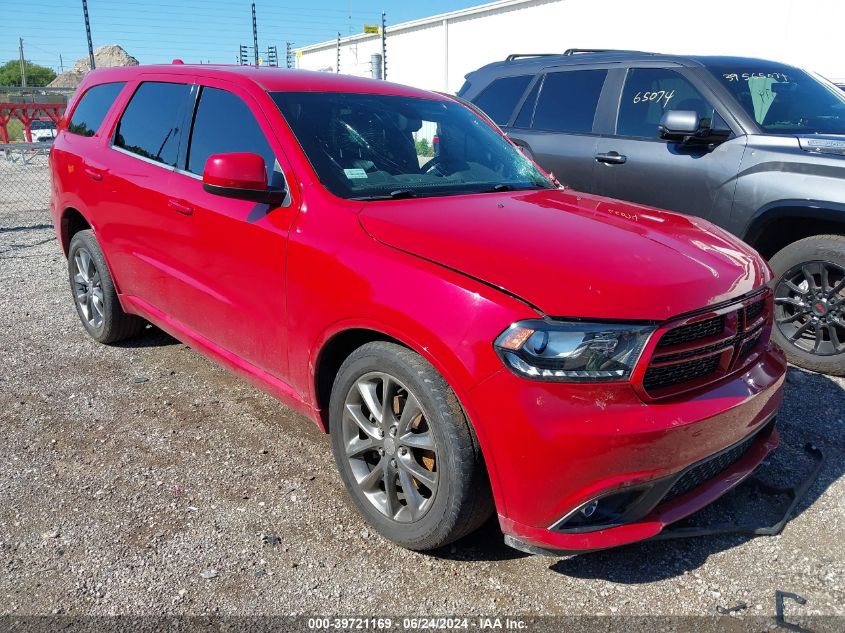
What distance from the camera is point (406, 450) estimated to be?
265 cm

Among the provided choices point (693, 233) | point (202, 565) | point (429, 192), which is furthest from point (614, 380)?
point (202, 565)

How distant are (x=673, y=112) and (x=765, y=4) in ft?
44.7

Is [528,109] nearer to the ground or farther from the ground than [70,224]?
farther from the ground

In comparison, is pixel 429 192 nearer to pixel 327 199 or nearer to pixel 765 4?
pixel 327 199

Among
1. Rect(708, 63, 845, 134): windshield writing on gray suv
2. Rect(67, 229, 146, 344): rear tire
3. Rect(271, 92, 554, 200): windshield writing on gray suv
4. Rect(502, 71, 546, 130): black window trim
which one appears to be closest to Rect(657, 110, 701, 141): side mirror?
Rect(708, 63, 845, 134): windshield writing on gray suv

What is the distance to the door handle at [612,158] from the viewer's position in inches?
209

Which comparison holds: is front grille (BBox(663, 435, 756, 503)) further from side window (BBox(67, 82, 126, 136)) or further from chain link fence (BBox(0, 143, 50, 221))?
chain link fence (BBox(0, 143, 50, 221))

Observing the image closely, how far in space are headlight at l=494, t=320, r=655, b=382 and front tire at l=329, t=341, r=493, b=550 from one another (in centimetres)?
31

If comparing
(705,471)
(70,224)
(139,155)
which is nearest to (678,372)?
(705,471)

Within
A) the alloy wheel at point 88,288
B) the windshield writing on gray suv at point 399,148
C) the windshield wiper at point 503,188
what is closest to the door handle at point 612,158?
the windshield writing on gray suv at point 399,148

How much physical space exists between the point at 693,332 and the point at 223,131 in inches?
95.6

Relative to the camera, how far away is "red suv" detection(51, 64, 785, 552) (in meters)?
2.22

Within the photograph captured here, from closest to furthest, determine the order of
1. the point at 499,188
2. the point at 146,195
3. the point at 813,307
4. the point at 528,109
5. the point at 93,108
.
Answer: the point at 499,188 → the point at 146,195 → the point at 813,307 → the point at 93,108 → the point at 528,109

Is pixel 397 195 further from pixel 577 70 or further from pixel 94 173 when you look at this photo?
pixel 577 70
